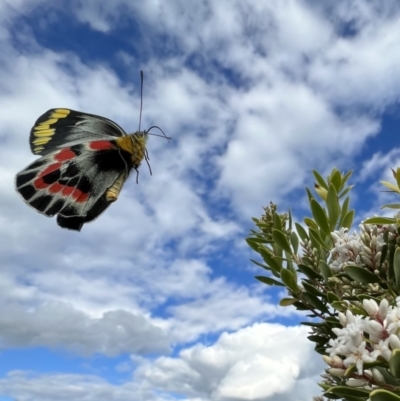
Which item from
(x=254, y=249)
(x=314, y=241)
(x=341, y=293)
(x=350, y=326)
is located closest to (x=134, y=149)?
(x=254, y=249)

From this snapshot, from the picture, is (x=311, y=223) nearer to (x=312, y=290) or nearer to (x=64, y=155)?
(x=312, y=290)

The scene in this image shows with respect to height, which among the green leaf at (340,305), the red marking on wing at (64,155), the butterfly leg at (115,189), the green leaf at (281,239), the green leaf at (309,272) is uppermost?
the red marking on wing at (64,155)

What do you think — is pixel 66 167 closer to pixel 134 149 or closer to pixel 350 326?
pixel 134 149

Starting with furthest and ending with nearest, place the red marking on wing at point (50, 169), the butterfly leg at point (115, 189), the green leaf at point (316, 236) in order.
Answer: the red marking on wing at point (50, 169) < the butterfly leg at point (115, 189) < the green leaf at point (316, 236)

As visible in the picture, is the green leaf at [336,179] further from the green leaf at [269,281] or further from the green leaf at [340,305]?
the green leaf at [340,305]

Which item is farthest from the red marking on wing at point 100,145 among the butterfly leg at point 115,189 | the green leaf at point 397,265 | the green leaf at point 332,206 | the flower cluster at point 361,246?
the green leaf at point 397,265

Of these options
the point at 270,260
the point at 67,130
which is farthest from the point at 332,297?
the point at 67,130

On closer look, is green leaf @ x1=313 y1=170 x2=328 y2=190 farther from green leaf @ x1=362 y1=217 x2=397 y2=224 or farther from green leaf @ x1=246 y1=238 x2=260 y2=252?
green leaf @ x1=362 y1=217 x2=397 y2=224
